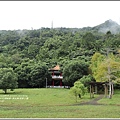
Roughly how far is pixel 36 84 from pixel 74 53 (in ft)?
52.8

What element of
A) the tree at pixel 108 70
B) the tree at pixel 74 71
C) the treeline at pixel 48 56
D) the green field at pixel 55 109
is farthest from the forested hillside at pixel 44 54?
the green field at pixel 55 109

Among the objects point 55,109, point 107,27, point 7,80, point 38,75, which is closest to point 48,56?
point 38,75

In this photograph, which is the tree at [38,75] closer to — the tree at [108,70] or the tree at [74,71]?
the tree at [74,71]

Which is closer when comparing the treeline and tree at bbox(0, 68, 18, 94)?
tree at bbox(0, 68, 18, 94)

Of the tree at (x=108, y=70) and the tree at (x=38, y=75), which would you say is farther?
the tree at (x=38, y=75)

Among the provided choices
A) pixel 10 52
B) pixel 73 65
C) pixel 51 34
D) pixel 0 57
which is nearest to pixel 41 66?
pixel 73 65

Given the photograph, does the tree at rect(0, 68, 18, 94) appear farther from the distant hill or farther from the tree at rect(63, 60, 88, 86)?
the distant hill

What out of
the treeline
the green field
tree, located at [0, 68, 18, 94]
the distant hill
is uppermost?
the distant hill

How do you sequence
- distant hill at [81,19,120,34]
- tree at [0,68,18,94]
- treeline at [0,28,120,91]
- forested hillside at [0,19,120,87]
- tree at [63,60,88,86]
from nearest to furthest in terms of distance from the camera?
tree at [0,68,18,94] → tree at [63,60,88,86] → treeline at [0,28,120,91] → forested hillside at [0,19,120,87] → distant hill at [81,19,120,34]

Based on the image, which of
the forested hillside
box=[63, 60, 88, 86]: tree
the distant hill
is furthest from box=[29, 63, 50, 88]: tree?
the distant hill

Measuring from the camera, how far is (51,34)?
90312 mm

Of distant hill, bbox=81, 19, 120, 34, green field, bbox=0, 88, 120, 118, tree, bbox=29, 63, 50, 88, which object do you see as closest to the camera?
green field, bbox=0, 88, 120, 118

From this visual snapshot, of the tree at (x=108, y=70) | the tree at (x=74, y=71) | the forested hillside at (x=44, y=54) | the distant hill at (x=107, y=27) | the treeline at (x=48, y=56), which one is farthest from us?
the distant hill at (x=107, y=27)

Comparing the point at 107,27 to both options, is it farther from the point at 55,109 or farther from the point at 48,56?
the point at 55,109
